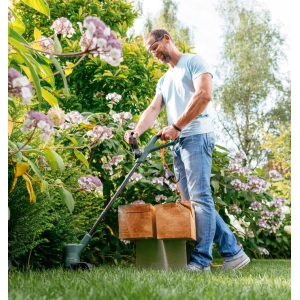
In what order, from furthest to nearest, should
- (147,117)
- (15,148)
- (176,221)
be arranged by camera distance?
(147,117) → (176,221) → (15,148)

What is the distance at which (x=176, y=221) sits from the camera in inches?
98.3

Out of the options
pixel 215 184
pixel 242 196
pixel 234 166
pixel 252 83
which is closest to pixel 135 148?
pixel 215 184

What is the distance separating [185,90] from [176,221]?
2.36ft

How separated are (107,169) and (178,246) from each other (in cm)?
96

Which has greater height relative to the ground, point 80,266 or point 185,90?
point 185,90

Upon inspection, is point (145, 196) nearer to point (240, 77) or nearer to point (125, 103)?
point (125, 103)

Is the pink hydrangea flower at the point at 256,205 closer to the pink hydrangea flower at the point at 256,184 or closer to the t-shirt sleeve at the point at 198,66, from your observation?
the pink hydrangea flower at the point at 256,184

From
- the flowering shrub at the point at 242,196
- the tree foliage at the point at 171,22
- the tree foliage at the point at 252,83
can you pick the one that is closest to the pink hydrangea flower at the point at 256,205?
the flowering shrub at the point at 242,196

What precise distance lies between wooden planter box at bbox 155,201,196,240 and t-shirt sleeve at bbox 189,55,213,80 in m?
0.68

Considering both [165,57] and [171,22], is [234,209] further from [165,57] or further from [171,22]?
[171,22]

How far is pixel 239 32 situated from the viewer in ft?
40.7

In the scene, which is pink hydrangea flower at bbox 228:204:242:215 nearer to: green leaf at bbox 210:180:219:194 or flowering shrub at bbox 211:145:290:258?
flowering shrub at bbox 211:145:290:258

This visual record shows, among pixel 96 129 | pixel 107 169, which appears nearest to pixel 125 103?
Answer: pixel 107 169

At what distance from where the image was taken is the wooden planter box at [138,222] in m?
2.58
